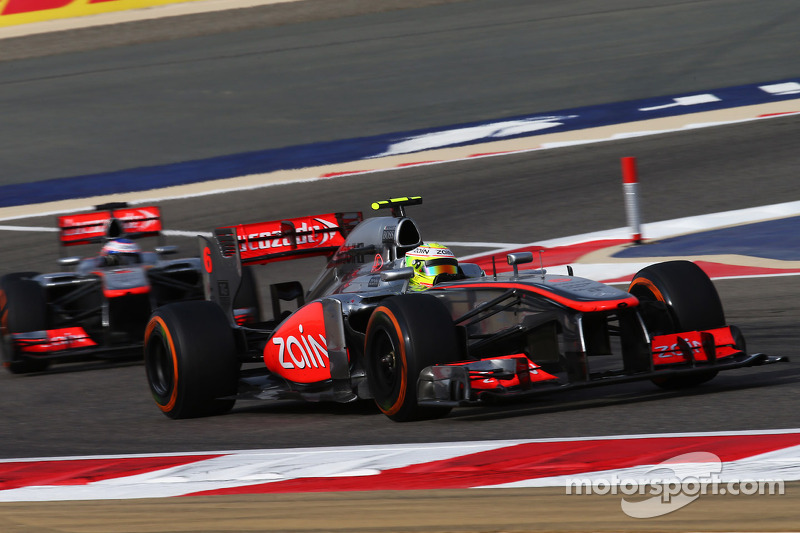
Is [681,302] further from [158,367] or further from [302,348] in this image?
[158,367]

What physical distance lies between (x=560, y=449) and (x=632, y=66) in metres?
19.6

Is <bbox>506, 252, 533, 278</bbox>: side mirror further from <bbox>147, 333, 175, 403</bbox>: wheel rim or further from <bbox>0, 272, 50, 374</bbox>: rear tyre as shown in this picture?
<bbox>0, 272, 50, 374</bbox>: rear tyre

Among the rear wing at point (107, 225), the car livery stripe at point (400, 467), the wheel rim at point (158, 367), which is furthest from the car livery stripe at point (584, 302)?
the rear wing at point (107, 225)

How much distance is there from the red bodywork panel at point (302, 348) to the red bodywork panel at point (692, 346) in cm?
207

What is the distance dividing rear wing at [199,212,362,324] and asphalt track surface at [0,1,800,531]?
2.96 ft

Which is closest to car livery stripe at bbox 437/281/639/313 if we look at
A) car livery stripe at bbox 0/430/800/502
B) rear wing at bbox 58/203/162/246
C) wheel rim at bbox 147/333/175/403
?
car livery stripe at bbox 0/430/800/502

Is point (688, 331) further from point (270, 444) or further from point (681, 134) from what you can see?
point (681, 134)

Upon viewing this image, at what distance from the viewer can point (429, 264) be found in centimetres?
811

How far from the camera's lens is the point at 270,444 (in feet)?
23.8

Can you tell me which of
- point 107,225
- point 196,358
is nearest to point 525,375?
point 196,358

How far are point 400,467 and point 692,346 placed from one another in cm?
220

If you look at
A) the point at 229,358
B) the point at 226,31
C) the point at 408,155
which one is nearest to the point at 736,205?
the point at 408,155

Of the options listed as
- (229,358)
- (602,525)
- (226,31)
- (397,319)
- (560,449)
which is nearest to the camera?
(602,525)

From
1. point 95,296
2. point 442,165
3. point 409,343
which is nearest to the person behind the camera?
point 409,343
